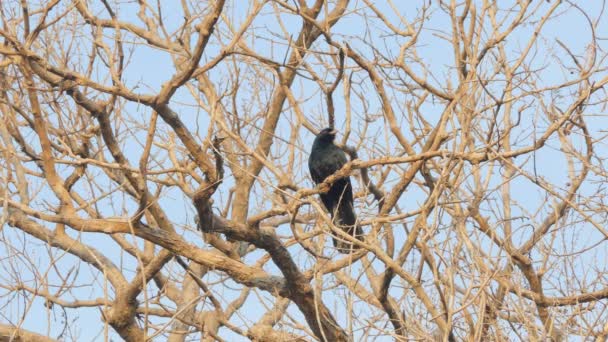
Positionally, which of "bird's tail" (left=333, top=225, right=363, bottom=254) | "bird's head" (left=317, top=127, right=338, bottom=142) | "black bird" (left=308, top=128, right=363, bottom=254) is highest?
"bird's head" (left=317, top=127, right=338, bottom=142)

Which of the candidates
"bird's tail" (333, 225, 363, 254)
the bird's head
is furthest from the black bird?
"bird's tail" (333, 225, 363, 254)

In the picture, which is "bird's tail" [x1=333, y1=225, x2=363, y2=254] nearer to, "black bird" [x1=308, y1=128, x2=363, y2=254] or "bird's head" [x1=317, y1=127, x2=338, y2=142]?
"black bird" [x1=308, y1=128, x2=363, y2=254]

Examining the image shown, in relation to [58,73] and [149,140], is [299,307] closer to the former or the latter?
[149,140]

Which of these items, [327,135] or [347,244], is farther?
[327,135]

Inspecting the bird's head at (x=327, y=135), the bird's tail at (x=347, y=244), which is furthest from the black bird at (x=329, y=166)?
the bird's tail at (x=347, y=244)

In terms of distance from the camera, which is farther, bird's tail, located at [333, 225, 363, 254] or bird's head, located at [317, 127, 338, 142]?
bird's head, located at [317, 127, 338, 142]

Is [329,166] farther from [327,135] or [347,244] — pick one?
[347,244]

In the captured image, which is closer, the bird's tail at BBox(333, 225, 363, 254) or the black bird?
the bird's tail at BBox(333, 225, 363, 254)

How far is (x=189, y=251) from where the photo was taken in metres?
5.05

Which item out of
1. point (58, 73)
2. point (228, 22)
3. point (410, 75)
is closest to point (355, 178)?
point (228, 22)

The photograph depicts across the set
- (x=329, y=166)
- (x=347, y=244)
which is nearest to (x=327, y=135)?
(x=329, y=166)

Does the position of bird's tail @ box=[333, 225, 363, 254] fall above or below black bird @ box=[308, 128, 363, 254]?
below

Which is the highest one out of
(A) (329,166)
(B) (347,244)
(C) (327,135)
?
(C) (327,135)

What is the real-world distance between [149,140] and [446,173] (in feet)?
5.28
